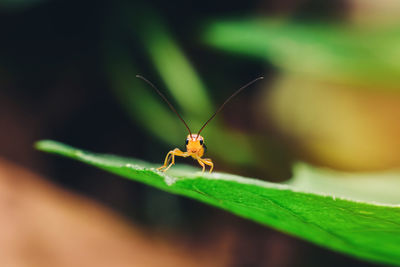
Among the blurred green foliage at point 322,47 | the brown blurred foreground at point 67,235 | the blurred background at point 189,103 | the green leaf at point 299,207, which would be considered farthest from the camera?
the blurred background at point 189,103

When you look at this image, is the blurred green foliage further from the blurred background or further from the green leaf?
the green leaf

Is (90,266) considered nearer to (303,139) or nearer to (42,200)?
(42,200)

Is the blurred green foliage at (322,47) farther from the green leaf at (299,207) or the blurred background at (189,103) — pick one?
the green leaf at (299,207)

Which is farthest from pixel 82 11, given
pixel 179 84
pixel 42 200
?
pixel 42 200

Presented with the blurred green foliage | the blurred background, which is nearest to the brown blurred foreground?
the blurred background

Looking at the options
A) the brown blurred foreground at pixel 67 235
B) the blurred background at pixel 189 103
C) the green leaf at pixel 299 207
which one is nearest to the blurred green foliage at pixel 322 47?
the blurred background at pixel 189 103

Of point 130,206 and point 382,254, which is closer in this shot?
point 382,254

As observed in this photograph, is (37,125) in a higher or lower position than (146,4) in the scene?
lower
